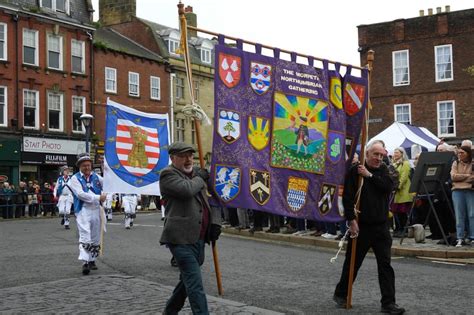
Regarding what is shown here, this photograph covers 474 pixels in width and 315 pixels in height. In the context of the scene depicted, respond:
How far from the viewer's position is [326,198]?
8.62 metres

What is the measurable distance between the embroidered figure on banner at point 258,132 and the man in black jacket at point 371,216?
1301 millimetres

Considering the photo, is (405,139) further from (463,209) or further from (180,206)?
(180,206)

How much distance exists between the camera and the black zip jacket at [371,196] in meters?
7.35

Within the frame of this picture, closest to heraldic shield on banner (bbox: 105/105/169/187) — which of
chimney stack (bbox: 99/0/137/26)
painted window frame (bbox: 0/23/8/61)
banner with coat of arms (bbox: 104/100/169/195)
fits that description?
banner with coat of arms (bbox: 104/100/169/195)

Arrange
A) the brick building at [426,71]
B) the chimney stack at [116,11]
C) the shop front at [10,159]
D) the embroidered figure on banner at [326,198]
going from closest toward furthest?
1. the embroidered figure on banner at [326,198]
2. the shop front at [10,159]
3. the brick building at [426,71]
4. the chimney stack at [116,11]

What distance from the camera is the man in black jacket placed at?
7254 mm

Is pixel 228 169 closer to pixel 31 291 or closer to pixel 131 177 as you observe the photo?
pixel 31 291

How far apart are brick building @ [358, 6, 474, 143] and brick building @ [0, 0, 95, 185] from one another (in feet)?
59.2

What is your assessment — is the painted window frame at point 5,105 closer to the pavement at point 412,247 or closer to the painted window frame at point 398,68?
the pavement at point 412,247

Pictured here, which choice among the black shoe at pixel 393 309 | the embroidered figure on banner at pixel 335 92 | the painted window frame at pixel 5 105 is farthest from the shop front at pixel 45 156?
the black shoe at pixel 393 309

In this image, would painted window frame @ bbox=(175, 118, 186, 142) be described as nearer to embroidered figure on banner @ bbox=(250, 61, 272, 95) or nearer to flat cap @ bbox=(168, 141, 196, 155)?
embroidered figure on banner @ bbox=(250, 61, 272, 95)

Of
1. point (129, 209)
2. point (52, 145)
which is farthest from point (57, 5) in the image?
point (129, 209)

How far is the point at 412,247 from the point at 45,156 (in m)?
27.9

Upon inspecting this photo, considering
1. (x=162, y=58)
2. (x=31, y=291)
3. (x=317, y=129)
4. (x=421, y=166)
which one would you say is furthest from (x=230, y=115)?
(x=162, y=58)
